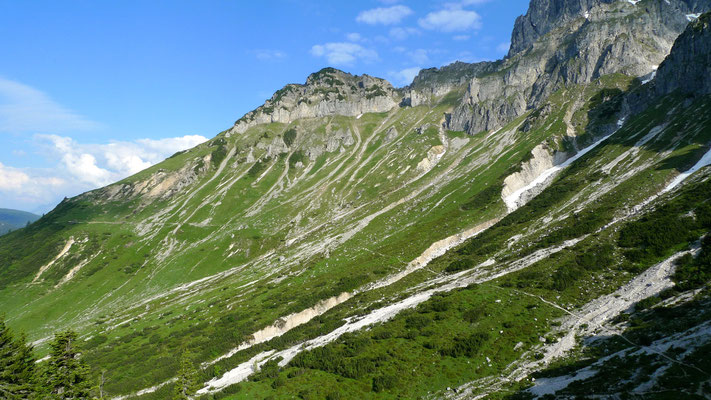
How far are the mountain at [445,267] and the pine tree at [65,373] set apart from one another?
12325 mm

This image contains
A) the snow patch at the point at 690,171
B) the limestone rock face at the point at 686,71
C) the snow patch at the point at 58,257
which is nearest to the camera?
the snow patch at the point at 690,171

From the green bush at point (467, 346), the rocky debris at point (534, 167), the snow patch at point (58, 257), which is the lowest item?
the green bush at point (467, 346)

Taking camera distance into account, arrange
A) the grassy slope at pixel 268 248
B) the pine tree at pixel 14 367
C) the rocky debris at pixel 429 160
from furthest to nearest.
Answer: the rocky debris at pixel 429 160 < the grassy slope at pixel 268 248 < the pine tree at pixel 14 367

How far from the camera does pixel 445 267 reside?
7356 centimetres

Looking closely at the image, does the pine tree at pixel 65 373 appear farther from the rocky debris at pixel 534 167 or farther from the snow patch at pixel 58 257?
the snow patch at pixel 58 257

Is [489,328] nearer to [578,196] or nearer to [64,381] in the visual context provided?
[64,381]

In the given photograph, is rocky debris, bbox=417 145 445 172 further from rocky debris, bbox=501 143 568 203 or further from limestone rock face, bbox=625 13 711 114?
limestone rock face, bbox=625 13 711 114

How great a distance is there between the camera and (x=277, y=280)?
99812mm

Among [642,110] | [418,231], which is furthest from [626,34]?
[418,231]

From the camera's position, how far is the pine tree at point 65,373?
29.8 m

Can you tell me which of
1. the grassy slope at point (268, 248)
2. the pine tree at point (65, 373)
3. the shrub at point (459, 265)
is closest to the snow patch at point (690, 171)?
the grassy slope at point (268, 248)

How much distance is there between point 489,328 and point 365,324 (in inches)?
673

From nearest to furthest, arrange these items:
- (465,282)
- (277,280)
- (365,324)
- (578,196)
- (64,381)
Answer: (64,381) → (365,324) → (465,282) → (578,196) → (277,280)

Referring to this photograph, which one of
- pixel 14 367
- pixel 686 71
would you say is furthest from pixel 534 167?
pixel 14 367
